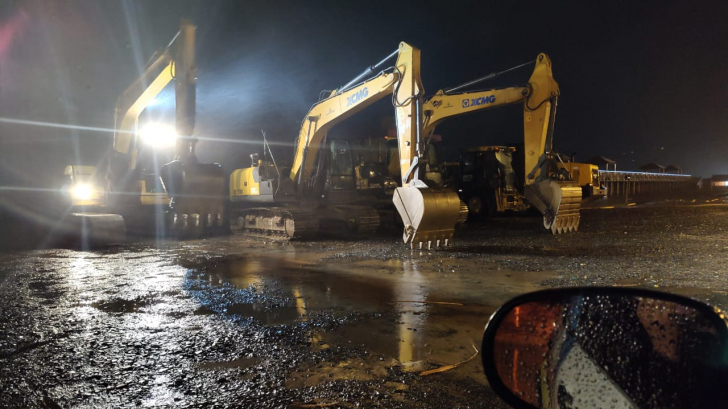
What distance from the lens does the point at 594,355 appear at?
4.18 feet

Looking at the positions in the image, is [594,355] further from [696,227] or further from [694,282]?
[696,227]

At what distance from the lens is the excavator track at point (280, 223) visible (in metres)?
12.3

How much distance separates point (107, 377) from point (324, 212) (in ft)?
33.6

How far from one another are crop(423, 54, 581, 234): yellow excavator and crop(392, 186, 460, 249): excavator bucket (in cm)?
368

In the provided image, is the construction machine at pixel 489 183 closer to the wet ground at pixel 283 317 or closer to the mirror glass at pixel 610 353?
the wet ground at pixel 283 317

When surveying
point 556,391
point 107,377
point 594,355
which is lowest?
point 107,377

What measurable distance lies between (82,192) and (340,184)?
8.08 m

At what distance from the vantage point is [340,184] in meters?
14.1

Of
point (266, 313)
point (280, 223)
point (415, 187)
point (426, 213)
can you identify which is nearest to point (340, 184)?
point (280, 223)

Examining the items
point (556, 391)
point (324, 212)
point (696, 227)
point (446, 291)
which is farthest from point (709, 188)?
point (556, 391)

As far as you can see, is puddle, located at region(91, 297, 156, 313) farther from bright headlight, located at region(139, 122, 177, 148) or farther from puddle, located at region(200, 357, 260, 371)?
bright headlight, located at region(139, 122, 177, 148)

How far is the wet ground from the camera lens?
2.96 meters

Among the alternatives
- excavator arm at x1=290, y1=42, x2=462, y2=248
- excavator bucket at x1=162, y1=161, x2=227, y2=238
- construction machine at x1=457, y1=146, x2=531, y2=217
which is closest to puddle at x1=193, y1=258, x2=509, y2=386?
excavator arm at x1=290, y1=42, x2=462, y2=248

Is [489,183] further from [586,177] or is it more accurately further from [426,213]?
[426,213]
